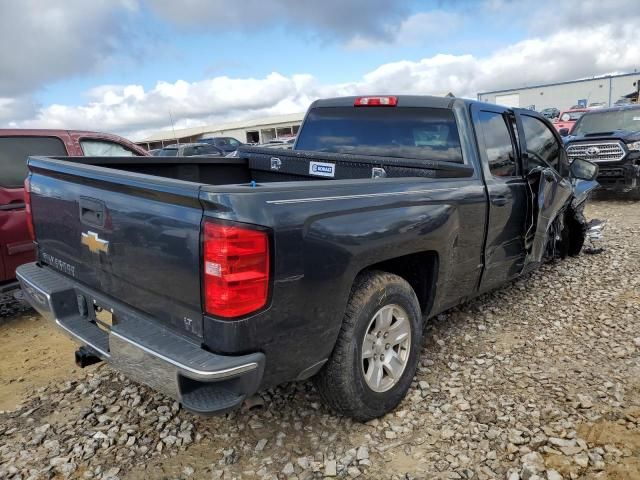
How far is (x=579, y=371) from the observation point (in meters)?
3.32

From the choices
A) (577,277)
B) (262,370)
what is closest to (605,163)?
(577,277)

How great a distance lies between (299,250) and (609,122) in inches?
430

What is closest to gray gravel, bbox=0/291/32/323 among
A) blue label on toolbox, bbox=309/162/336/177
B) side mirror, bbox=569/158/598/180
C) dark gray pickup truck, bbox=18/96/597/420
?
dark gray pickup truck, bbox=18/96/597/420

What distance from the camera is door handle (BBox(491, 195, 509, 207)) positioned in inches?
139

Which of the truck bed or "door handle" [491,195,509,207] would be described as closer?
the truck bed

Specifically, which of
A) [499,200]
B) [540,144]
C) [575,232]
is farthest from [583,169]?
[499,200]

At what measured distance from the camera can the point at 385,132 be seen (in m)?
3.80

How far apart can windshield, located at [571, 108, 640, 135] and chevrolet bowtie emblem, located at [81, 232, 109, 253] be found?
1062 centimetres

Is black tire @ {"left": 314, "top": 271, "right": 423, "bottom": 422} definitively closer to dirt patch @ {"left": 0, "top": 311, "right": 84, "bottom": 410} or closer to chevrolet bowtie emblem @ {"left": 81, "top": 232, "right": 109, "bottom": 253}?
chevrolet bowtie emblem @ {"left": 81, "top": 232, "right": 109, "bottom": 253}

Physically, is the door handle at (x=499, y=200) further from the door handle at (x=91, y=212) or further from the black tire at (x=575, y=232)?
the door handle at (x=91, y=212)

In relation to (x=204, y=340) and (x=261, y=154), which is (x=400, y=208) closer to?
(x=204, y=340)

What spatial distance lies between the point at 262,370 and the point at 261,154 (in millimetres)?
2553

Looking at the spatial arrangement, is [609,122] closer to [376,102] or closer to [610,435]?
[376,102]

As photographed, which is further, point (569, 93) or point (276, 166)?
point (569, 93)
